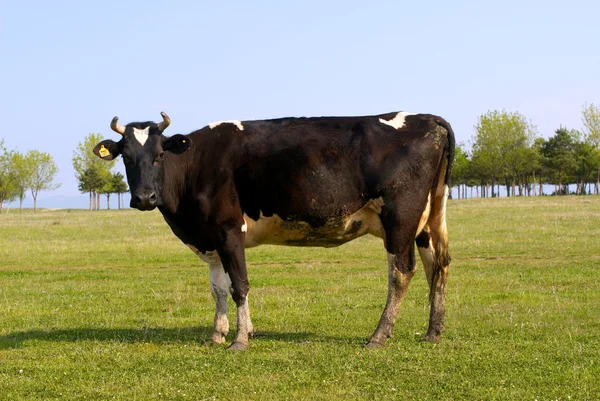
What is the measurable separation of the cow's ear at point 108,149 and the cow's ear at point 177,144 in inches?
28.3

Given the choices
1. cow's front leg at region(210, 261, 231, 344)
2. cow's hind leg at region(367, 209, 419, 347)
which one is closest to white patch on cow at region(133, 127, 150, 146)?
cow's front leg at region(210, 261, 231, 344)

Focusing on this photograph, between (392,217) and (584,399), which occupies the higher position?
(392,217)

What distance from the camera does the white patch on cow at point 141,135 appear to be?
10.8 metres

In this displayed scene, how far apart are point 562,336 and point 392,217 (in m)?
3.04

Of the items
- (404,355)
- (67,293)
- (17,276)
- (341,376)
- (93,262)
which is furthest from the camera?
(93,262)

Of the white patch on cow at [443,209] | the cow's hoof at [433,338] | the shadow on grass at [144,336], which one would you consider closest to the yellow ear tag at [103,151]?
the shadow on grass at [144,336]

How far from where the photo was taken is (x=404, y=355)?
958 cm

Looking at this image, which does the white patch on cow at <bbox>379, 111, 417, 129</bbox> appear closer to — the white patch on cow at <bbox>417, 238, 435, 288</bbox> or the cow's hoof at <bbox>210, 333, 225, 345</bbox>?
the white patch on cow at <bbox>417, 238, 435, 288</bbox>

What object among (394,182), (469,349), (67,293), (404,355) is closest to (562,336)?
(469,349)

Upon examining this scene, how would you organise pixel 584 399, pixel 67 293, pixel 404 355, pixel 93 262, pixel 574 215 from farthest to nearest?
pixel 574 215 → pixel 93 262 → pixel 67 293 → pixel 404 355 → pixel 584 399

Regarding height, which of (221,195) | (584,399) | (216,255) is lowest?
(584,399)

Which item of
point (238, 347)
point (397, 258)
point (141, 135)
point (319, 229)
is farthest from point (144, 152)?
point (397, 258)

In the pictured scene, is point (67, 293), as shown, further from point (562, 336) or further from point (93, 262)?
point (562, 336)

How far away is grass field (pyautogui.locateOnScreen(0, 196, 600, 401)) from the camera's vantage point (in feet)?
27.1
